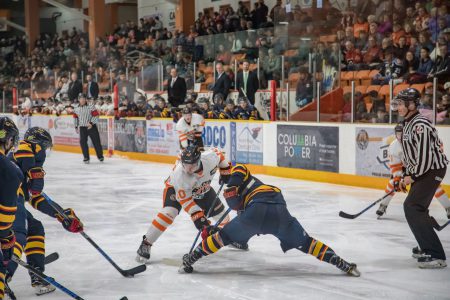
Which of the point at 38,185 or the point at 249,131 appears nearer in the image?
the point at 38,185

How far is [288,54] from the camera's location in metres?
12.1

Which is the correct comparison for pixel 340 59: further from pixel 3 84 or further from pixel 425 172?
pixel 3 84

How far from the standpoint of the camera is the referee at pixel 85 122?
14.8m

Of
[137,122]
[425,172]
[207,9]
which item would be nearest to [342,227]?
[425,172]

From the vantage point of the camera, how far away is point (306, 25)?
11703 mm

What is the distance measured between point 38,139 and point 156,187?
19.5 ft

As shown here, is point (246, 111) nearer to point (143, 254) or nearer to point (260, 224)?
point (143, 254)

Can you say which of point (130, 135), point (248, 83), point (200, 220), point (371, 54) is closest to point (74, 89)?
point (130, 135)

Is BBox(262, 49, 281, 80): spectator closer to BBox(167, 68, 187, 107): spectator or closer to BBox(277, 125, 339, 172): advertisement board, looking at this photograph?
BBox(277, 125, 339, 172): advertisement board

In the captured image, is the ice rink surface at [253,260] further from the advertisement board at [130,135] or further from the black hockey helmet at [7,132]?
the advertisement board at [130,135]

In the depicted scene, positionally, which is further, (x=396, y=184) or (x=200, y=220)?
(x=396, y=184)

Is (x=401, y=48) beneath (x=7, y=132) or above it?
above

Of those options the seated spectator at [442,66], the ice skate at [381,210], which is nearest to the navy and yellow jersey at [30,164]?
the ice skate at [381,210]

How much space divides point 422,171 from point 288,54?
23.0 feet
